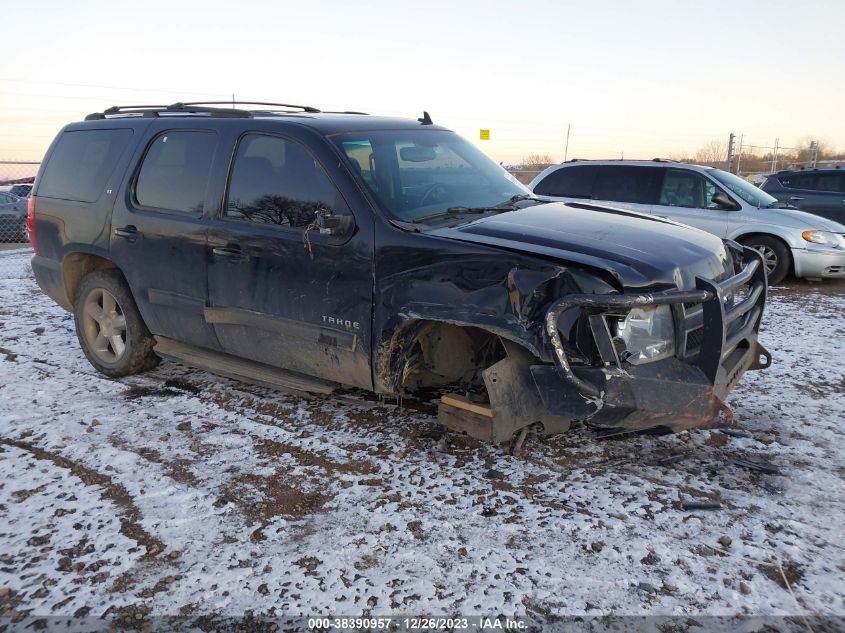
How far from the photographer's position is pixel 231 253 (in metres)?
3.95

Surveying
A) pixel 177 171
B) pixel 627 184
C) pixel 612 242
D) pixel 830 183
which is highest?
pixel 830 183

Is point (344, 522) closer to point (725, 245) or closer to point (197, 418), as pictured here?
point (197, 418)

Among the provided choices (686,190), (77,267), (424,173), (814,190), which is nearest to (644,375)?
(424,173)

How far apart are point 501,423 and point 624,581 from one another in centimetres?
101

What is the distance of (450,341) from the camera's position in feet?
11.8

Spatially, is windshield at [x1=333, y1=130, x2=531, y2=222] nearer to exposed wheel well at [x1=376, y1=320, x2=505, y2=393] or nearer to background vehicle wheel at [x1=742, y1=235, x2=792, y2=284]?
exposed wheel well at [x1=376, y1=320, x2=505, y2=393]

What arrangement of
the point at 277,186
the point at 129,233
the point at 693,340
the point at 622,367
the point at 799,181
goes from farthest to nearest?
the point at 799,181, the point at 129,233, the point at 277,186, the point at 693,340, the point at 622,367

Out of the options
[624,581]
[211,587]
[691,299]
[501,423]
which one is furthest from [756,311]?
[211,587]

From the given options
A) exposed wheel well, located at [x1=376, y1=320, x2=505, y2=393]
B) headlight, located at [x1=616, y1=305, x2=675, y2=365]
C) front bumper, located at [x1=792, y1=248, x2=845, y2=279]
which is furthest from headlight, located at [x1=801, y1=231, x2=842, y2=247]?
exposed wheel well, located at [x1=376, y1=320, x2=505, y2=393]

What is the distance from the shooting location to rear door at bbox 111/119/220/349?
164 inches

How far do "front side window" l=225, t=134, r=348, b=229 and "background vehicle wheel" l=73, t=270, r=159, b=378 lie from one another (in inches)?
54.9

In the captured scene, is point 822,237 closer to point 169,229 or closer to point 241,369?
point 241,369

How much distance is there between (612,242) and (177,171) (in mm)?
2991

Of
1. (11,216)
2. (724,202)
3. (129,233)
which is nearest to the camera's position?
(129,233)
